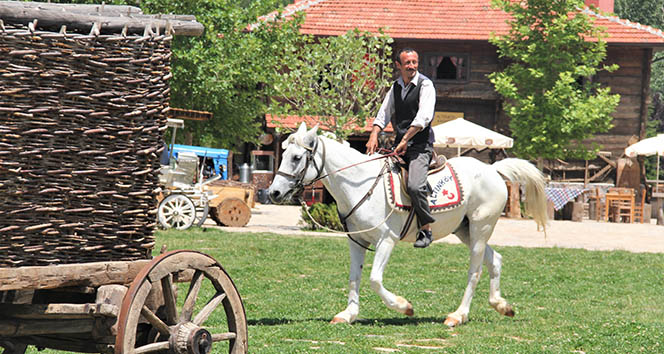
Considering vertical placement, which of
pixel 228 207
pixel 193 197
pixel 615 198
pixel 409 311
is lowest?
pixel 615 198

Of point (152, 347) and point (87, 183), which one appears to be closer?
point (87, 183)

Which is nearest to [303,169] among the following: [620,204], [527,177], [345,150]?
[345,150]

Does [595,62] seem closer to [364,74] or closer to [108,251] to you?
[364,74]

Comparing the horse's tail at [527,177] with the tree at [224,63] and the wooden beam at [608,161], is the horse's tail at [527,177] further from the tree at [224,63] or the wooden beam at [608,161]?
the wooden beam at [608,161]

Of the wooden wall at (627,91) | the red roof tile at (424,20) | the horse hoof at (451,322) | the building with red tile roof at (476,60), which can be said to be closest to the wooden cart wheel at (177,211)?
the horse hoof at (451,322)

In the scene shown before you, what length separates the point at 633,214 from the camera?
88.0 feet

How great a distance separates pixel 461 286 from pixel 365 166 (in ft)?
11.5

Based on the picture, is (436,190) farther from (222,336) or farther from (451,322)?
(222,336)

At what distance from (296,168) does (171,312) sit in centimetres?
383

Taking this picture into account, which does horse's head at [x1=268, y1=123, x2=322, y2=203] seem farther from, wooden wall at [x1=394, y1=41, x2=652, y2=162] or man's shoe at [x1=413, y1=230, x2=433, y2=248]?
wooden wall at [x1=394, y1=41, x2=652, y2=162]

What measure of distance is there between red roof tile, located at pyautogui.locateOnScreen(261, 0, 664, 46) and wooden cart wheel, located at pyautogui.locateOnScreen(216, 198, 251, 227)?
12.6m

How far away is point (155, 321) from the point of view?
4973 millimetres

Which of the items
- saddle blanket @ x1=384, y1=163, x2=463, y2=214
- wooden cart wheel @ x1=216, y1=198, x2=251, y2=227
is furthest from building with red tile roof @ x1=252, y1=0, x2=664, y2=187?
saddle blanket @ x1=384, y1=163, x2=463, y2=214

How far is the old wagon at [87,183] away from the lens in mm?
4391
